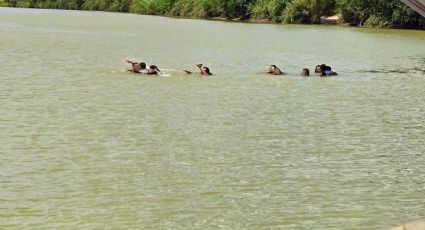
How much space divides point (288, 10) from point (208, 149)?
2153 inches

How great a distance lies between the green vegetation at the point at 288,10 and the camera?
189 feet

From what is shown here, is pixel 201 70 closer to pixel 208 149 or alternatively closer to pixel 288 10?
pixel 208 149

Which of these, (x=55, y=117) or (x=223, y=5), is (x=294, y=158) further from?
(x=223, y=5)

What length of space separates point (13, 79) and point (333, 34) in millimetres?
30778

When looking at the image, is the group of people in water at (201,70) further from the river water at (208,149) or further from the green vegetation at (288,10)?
the green vegetation at (288,10)

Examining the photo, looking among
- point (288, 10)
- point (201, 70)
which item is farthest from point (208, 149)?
point (288, 10)

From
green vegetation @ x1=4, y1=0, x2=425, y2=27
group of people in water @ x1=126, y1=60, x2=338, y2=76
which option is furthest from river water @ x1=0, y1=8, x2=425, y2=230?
green vegetation @ x1=4, y1=0, x2=425, y2=27

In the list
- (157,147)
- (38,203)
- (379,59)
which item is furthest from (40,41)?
(38,203)

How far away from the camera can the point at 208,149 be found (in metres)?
12.2

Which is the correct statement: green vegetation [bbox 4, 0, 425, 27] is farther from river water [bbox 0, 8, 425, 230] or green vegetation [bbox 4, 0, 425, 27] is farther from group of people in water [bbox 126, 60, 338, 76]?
river water [bbox 0, 8, 425, 230]

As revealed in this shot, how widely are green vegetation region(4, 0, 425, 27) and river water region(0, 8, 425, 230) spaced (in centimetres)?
3379

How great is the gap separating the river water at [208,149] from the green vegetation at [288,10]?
33791 mm

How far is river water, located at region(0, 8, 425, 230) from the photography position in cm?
888

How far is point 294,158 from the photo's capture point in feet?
38.5
